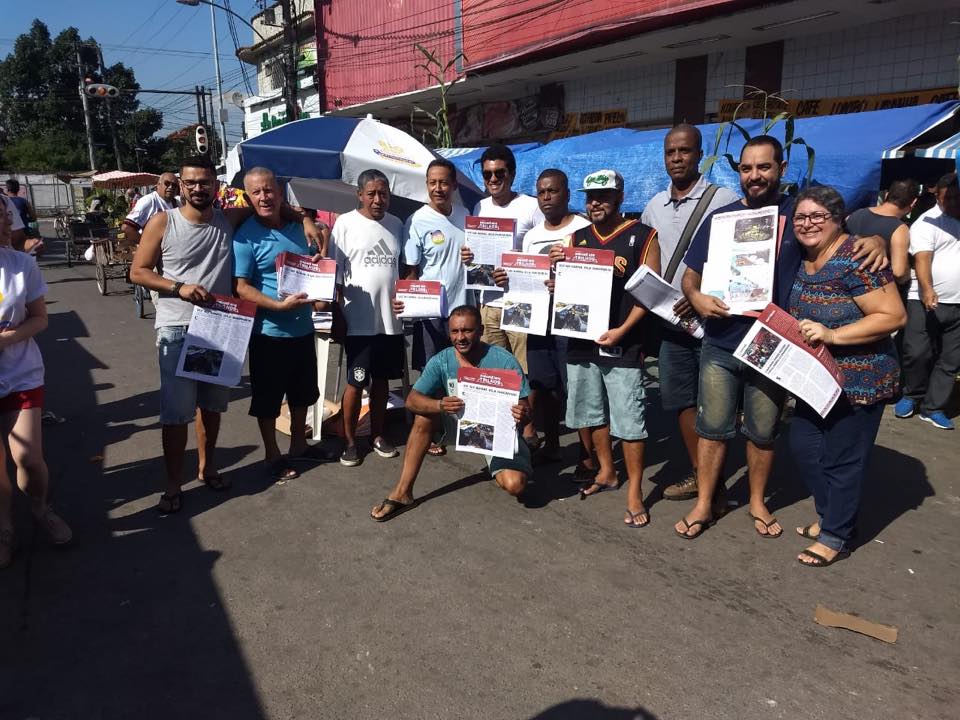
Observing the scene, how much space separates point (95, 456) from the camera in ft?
17.6

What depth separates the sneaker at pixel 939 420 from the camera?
6.01 m

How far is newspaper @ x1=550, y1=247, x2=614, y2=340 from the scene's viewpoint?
400 cm

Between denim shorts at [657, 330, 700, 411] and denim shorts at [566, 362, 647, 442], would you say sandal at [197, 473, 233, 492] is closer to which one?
denim shorts at [566, 362, 647, 442]

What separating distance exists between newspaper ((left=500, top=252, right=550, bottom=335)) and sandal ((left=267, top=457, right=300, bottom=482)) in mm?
1854

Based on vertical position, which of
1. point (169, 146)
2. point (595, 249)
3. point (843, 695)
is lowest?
point (843, 695)

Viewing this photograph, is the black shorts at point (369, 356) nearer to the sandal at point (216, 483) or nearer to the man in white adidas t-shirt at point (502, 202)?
the man in white adidas t-shirt at point (502, 202)

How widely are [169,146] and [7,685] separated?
205 feet

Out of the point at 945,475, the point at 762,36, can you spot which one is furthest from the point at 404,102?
the point at 945,475

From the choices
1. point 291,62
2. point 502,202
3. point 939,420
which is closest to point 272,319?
point 502,202

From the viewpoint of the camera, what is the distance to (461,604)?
3342mm

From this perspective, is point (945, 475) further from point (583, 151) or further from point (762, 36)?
point (762, 36)

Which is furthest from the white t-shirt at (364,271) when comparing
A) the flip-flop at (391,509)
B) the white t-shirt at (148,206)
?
the white t-shirt at (148,206)

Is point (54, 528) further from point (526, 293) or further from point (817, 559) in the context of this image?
point (817, 559)

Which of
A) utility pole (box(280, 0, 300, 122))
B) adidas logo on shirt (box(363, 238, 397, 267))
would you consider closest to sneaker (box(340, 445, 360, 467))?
adidas logo on shirt (box(363, 238, 397, 267))
